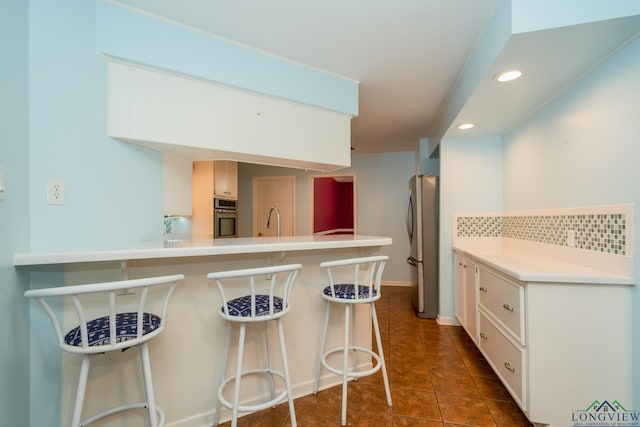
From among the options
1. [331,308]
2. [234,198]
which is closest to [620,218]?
[331,308]

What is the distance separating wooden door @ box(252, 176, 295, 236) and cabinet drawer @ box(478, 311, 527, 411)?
151 inches

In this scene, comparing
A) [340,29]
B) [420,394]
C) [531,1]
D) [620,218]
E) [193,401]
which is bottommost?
[420,394]

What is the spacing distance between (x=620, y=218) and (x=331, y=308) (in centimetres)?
177

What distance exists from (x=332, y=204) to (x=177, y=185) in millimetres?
5395

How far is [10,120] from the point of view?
121cm

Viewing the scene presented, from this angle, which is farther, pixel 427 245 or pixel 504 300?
pixel 427 245

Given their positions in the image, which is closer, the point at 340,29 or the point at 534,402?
the point at 534,402

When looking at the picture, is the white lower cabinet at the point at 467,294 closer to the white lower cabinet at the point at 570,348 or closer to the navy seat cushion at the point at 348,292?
the white lower cabinet at the point at 570,348

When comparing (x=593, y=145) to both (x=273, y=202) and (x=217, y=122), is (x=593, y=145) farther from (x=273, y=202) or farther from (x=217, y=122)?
(x=273, y=202)

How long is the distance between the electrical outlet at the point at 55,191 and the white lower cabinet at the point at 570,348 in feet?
8.13

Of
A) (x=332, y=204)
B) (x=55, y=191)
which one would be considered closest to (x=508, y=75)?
(x=55, y=191)

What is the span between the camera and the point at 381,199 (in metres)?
5.32

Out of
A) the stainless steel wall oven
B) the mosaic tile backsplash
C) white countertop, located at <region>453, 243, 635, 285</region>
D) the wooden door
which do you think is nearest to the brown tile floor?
white countertop, located at <region>453, 243, 635, 285</region>

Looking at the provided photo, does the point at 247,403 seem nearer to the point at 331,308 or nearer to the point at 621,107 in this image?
the point at 331,308
